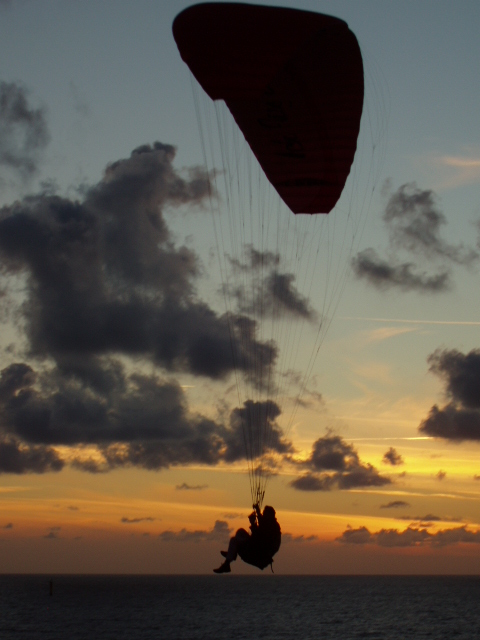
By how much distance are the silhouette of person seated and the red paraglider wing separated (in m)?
6.51

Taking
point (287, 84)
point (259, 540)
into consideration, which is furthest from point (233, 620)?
point (287, 84)

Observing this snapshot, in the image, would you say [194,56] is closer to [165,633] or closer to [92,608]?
[165,633]

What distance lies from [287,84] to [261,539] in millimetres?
9127

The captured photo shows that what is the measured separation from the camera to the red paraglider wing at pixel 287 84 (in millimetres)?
15688

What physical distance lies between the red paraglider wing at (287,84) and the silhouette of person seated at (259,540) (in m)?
6.51

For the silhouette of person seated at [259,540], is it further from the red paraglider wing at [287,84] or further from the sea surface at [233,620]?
the sea surface at [233,620]

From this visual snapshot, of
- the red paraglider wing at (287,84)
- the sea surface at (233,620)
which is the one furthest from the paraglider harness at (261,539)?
the sea surface at (233,620)

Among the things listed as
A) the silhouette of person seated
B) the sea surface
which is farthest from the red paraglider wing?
the sea surface

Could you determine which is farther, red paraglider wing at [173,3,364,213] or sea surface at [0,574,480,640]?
sea surface at [0,574,480,640]

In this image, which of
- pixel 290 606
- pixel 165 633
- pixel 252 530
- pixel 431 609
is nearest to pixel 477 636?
pixel 165 633

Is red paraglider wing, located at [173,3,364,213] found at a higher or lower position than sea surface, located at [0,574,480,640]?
higher

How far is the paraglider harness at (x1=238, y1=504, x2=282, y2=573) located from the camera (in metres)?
15.7

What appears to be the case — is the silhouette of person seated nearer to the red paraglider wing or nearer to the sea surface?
the red paraglider wing

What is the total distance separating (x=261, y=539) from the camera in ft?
51.7
